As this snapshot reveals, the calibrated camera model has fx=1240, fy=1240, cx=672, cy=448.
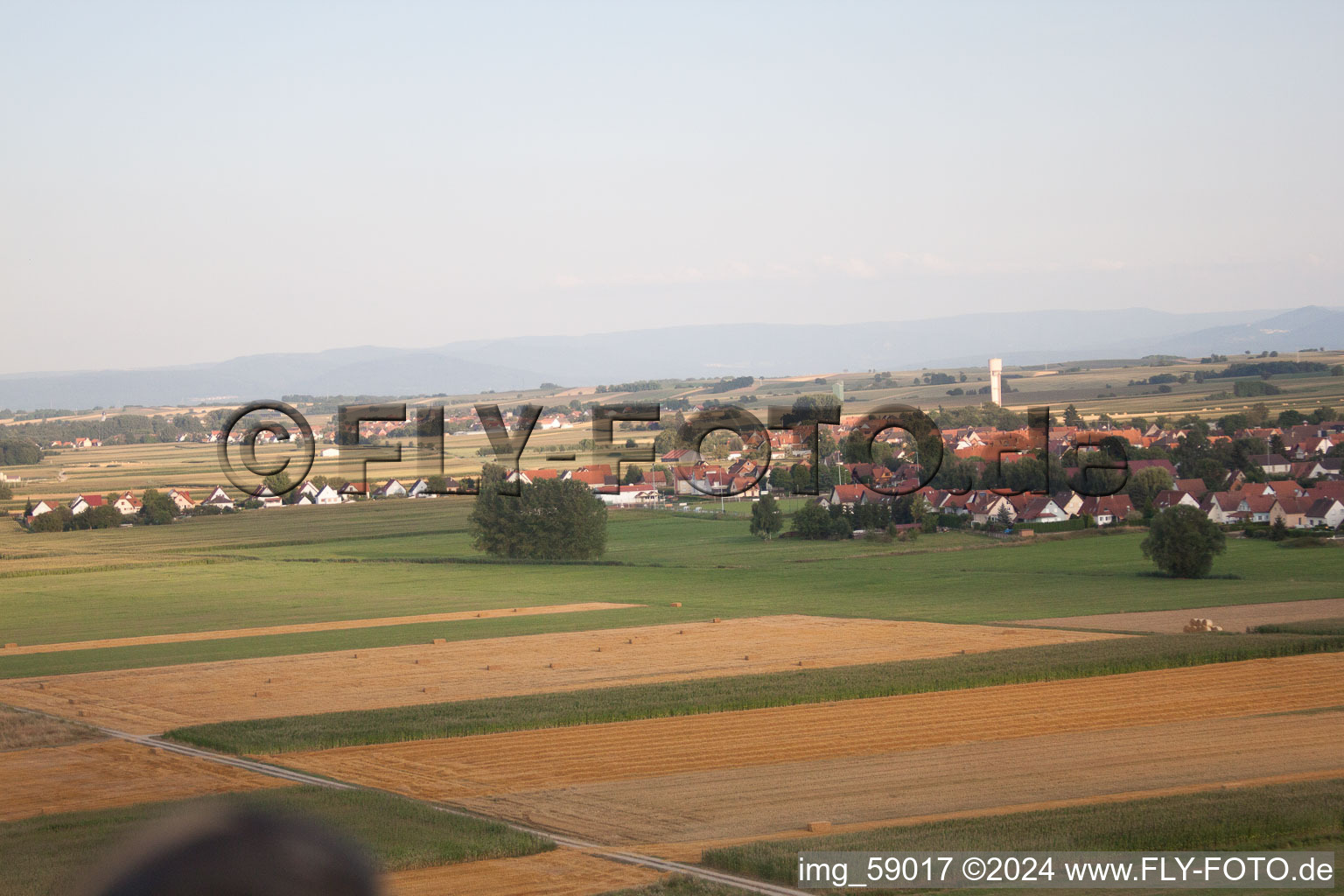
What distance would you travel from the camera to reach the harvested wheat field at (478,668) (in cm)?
2978

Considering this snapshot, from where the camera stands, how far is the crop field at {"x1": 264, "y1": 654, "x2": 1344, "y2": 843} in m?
20.0

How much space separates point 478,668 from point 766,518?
37.1m

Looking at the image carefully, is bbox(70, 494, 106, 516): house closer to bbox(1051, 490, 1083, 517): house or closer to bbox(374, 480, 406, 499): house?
bbox(374, 480, 406, 499): house

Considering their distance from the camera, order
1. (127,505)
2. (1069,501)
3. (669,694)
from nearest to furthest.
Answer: (669,694) → (1069,501) → (127,505)

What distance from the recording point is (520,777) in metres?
21.4

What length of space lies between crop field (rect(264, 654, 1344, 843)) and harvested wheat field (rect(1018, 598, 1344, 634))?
9.80 m

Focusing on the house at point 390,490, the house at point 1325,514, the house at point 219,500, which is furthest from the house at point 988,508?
the house at point 219,500

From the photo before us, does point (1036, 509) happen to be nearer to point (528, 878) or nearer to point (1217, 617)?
point (1217, 617)

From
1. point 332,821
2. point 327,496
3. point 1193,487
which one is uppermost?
point 1193,487

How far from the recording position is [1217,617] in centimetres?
4050

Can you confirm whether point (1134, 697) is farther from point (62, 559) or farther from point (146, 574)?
point (62, 559)

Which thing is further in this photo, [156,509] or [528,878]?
[156,509]

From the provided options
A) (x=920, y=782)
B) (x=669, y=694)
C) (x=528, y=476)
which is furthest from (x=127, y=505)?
(x=920, y=782)

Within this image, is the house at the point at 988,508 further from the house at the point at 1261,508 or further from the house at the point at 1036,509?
the house at the point at 1261,508
